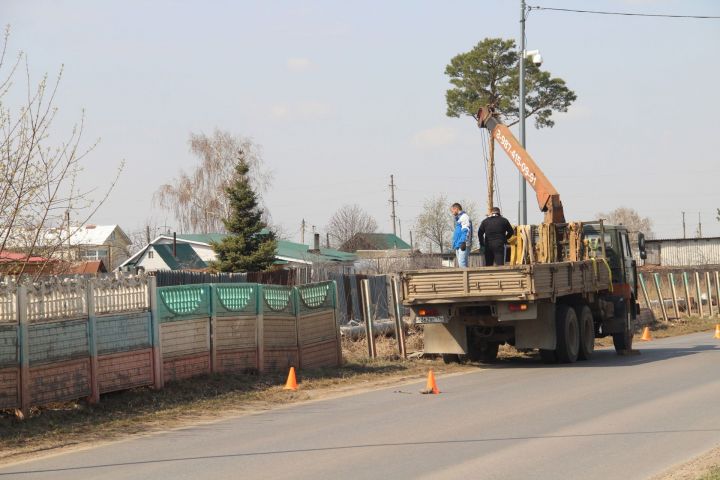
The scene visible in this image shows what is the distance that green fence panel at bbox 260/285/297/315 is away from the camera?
16094 mm

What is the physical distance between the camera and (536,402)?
494 inches

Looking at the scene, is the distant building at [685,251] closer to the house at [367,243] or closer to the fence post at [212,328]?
the house at [367,243]

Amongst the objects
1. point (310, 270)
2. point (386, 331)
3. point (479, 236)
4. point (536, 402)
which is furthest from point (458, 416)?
point (310, 270)

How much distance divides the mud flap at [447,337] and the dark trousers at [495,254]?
1.57 metres

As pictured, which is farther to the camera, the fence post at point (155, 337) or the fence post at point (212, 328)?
the fence post at point (212, 328)

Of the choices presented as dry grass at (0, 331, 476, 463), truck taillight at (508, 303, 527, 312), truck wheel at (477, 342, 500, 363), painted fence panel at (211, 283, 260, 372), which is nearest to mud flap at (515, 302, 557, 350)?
truck taillight at (508, 303, 527, 312)

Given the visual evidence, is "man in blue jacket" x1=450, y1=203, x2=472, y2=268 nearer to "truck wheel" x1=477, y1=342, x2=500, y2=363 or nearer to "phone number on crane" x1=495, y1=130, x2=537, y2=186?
"truck wheel" x1=477, y1=342, x2=500, y2=363

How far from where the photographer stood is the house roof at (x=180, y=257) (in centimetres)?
6514

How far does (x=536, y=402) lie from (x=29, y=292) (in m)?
6.41

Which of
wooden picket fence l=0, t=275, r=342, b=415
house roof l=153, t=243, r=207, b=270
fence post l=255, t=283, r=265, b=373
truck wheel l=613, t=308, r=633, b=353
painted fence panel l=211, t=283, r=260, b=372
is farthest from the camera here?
house roof l=153, t=243, r=207, b=270

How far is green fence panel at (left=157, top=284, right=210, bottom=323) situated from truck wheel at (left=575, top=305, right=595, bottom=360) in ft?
24.9

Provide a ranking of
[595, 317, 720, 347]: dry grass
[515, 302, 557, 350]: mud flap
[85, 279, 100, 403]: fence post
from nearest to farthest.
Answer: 1. [85, 279, 100, 403]: fence post
2. [515, 302, 557, 350]: mud flap
3. [595, 317, 720, 347]: dry grass

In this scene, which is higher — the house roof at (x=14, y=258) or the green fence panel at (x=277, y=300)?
the house roof at (x=14, y=258)

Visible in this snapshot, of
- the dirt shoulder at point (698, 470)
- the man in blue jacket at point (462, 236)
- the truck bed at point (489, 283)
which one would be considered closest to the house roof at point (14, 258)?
the truck bed at point (489, 283)
